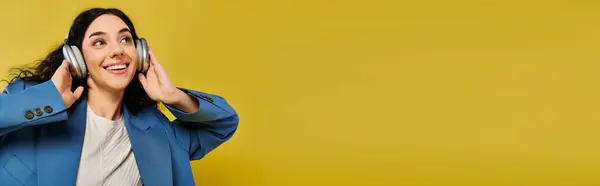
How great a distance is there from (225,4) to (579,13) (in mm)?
1264

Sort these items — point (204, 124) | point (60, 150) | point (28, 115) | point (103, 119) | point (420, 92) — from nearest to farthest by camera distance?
1. point (28, 115)
2. point (60, 150)
3. point (103, 119)
4. point (204, 124)
5. point (420, 92)

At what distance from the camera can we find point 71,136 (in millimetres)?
1585

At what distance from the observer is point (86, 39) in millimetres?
1683

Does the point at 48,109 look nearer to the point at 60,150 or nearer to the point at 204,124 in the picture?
the point at 60,150

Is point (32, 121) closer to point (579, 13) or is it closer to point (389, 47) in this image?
point (389, 47)

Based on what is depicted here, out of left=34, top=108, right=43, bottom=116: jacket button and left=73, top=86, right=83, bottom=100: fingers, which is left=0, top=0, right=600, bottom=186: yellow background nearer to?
left=73, top=86, right=83, bottom=100: fingers

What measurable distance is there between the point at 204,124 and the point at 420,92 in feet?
3.62

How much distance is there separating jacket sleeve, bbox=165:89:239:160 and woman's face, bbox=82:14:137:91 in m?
0.14

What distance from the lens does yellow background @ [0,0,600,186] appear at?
2.66 metres

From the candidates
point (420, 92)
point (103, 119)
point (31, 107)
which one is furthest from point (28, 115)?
point (420, 92)

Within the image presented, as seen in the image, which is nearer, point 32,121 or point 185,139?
point 32,121

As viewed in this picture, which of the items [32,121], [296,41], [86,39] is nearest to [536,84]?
[296,41]

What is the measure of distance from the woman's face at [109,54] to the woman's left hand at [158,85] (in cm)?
4

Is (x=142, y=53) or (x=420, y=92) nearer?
(x=142, y=53)
